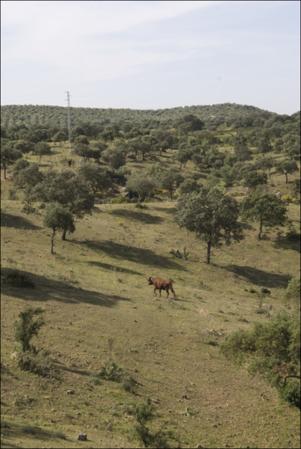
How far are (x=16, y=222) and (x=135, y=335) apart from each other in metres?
31.9

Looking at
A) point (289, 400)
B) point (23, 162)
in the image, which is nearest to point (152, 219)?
point (23, 162)

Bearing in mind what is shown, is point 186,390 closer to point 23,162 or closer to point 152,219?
point 152,219

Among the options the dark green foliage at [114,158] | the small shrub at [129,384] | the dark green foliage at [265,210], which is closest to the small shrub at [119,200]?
the dark green foliage at [265,210]

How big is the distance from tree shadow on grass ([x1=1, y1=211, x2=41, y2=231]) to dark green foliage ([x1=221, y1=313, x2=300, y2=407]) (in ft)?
132

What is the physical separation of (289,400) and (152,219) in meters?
47.3

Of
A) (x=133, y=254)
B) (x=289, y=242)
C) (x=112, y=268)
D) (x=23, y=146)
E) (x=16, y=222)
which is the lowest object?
(x=112, y=268)

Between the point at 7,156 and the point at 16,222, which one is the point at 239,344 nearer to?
the point at 16,222

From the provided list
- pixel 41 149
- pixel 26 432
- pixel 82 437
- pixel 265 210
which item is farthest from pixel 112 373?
pixel 41 149

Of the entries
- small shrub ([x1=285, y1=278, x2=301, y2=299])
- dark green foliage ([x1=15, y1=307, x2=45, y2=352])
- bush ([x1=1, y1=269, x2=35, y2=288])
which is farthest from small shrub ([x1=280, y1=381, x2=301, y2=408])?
bush ([x1=1, y1=269, x2=35, y2=288])

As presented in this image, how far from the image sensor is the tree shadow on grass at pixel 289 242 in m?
67.3

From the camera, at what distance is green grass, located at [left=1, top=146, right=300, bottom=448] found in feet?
74.1

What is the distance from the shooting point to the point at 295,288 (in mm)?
31359

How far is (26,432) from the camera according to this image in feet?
61.3

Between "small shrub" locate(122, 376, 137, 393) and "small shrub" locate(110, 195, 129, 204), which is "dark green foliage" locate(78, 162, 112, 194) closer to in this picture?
"small shrub" locate(110, 195, 129, 204)
